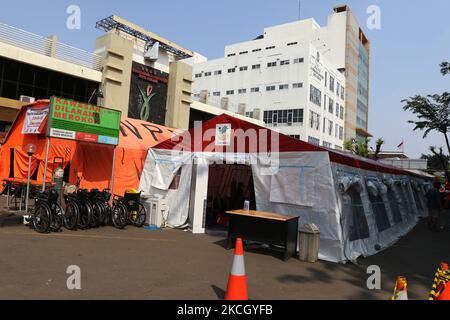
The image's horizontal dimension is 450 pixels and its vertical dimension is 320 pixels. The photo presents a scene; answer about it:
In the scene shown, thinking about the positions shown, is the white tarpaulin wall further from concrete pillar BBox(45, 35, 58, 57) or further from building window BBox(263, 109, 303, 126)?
building window BBox(263, 109, 303, 126)

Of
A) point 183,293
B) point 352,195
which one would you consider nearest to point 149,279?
point 183,293

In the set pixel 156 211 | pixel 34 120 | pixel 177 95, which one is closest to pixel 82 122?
pixel 156 211

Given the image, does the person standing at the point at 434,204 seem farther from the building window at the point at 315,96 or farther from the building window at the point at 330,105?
the building window at the point at 330,105

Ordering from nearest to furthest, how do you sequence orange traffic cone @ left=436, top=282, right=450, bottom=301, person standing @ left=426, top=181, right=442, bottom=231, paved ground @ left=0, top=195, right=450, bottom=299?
orange traffic cone @ left=436, top=282, right=450, bottom=301 → paved ground @ left=0, top=195, right=450, bottom=299 → person standing @ left=426, top=181, right=442, bottom=231

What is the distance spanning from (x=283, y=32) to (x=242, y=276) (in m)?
77.9

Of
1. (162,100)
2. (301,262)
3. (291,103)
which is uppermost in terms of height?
(291,103)

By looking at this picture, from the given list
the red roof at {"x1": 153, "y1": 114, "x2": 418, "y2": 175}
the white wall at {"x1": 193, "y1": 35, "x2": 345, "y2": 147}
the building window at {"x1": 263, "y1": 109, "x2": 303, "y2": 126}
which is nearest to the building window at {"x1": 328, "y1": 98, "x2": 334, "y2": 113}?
the white wall at {"x1": 193, "y1": 35, "x2": 345, "y2": 147}

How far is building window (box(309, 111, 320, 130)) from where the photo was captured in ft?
183

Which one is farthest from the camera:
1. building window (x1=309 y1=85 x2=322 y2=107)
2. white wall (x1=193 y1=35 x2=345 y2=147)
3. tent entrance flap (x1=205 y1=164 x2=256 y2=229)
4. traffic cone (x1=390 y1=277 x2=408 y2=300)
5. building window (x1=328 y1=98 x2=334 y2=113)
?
building window (x1=328 y1=98 x2=334 y2=113)

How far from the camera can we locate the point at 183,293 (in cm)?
541

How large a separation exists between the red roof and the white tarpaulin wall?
0.17 m
